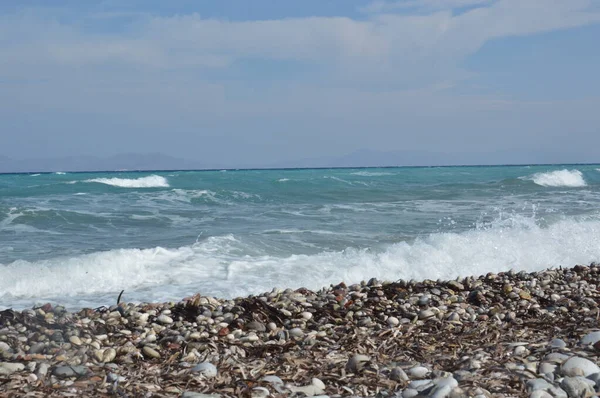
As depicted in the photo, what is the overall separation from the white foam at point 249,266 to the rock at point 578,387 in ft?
14.4

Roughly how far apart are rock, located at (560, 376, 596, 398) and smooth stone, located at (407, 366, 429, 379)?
71cm

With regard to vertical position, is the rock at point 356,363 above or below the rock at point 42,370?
below

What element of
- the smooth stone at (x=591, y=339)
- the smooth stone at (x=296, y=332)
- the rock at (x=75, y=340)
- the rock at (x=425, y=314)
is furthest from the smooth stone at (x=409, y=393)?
the rock at (x=75, y=340)

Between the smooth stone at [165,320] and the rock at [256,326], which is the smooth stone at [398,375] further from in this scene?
the smooth stone at [165,320]

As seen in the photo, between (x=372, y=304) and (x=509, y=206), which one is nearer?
(x=372, y=304)

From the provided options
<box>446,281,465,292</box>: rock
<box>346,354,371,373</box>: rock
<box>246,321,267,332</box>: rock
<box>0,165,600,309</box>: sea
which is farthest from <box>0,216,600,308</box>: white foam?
<box>346,354,371,373</box>: rock

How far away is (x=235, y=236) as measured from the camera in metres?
11.0

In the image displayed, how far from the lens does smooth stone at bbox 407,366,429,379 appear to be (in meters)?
3.28

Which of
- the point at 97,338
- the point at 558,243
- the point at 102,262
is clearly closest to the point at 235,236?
the point at 102,262

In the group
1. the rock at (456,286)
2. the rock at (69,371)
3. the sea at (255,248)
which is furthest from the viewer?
the sea at (255,248)

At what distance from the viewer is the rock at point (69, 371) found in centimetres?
339

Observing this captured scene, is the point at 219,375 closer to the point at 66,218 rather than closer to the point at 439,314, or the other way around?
the point at 439,314

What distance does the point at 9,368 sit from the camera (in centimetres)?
346

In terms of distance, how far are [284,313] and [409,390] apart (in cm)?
221
